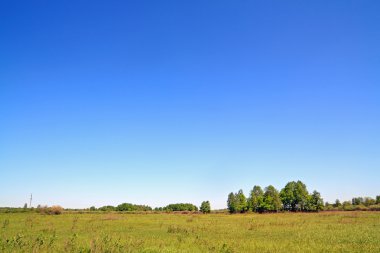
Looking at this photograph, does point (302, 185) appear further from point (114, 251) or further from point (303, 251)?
point (114, 251)

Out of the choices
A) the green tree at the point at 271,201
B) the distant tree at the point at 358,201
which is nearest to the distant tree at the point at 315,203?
the green tree at the point at 271,201

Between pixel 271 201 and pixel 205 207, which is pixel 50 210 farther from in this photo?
pixel 205 207

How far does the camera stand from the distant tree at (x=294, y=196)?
3691 inches

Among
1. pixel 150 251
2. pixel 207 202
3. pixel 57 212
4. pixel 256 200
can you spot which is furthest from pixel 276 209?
pixel 150 251

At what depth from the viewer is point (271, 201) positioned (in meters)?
94.4

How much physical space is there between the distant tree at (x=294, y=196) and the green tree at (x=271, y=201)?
3682mm

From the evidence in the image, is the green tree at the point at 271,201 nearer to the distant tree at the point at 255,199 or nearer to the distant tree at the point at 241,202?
the distant tree at the point at 255,199

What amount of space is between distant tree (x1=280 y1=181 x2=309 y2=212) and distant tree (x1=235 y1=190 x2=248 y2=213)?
45.0 feet

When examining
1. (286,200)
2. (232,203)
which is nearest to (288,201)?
(286,200)

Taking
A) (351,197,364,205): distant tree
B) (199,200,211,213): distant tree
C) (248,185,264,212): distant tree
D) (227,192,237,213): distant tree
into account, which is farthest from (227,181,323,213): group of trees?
(351,197,364,205): distant tree

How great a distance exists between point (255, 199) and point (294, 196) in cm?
1310

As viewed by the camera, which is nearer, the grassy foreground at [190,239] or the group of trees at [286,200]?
the grassy foreground at [190,239]

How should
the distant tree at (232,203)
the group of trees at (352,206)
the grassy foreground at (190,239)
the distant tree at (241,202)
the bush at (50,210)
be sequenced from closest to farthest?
the grassy foreground at (190,239) < the bush at (50,210) < the group of trees at (352,206) < the distant tree at (241,202) < the distant tree at (232,203)

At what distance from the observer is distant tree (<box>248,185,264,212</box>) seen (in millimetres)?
98544
